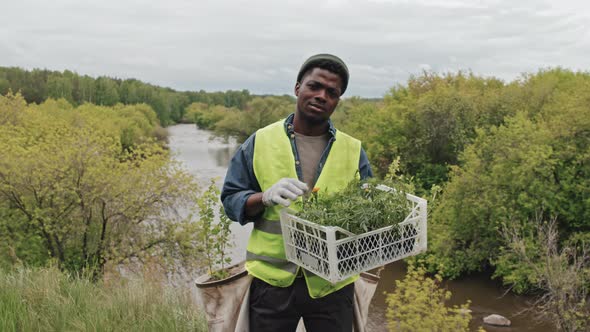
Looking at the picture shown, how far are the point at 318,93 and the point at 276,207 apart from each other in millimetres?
603

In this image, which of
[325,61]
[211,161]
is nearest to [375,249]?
[325,61]

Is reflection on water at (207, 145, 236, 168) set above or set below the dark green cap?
below

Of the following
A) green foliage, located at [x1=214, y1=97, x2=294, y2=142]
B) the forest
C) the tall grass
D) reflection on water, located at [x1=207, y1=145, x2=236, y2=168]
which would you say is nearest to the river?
the forest

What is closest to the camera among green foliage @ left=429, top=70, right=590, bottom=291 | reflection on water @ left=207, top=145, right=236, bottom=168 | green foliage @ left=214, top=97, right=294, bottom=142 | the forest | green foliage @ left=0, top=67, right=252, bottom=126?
the forest

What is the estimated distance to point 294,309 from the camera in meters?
2.59

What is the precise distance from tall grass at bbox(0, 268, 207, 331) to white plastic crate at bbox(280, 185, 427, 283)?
6.38ft

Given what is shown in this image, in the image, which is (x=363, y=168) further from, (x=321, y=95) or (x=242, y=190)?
(x=242, y=190)

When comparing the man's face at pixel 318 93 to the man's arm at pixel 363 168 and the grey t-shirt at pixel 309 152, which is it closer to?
the grey t-shirt at pixel 309 152

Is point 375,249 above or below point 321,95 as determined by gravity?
below

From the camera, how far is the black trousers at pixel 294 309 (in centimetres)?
258

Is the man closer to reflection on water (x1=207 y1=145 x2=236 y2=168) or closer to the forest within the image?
the forest

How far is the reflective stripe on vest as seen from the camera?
2.57 meters

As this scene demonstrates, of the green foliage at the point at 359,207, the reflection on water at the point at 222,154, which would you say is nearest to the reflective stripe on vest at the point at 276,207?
the green foliage at the point at 359,207

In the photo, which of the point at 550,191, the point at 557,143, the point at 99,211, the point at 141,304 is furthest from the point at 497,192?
the point at 141,304
